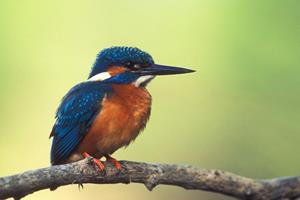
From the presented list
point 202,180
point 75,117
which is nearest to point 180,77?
point 75,117

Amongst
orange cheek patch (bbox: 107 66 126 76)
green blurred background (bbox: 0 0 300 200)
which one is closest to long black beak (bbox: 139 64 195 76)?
orange cheek patch (bbox: 107 66 126 76)

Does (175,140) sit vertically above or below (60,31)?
below

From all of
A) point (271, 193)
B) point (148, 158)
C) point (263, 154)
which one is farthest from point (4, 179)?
point (263, 154)

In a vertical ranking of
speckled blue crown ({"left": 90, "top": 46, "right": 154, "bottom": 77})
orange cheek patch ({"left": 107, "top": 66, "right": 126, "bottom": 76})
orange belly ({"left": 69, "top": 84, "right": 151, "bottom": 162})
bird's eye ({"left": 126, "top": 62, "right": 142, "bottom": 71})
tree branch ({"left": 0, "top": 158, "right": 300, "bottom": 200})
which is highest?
speckled blue crown ({"left": 90, "top": 46, "right": 154, "bottom": 77})

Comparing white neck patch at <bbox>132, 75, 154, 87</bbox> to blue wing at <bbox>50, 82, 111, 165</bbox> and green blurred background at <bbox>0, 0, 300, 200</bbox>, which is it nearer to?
blue wing at <bbox>50, 82, 111, 165</bbox>

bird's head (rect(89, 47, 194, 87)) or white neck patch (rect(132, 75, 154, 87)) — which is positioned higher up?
bird's head (rect(89, 47, 194, 87))

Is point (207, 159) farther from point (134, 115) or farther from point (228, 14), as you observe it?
point (134, 115)

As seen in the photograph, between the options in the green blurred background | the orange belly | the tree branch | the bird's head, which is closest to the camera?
the tree branch
